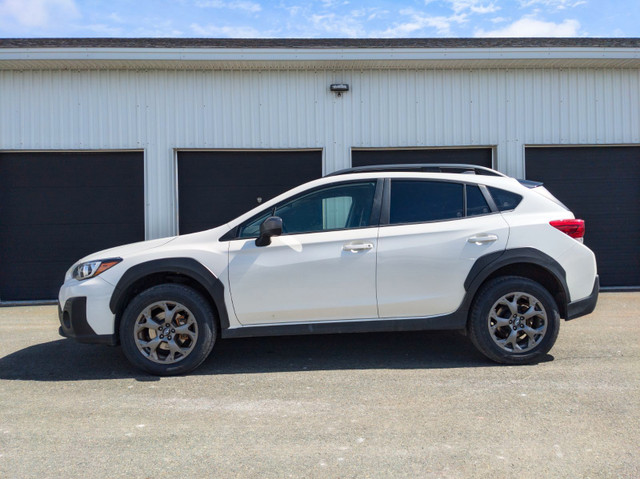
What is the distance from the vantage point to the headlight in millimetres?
5211

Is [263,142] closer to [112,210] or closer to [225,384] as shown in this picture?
[112,210]

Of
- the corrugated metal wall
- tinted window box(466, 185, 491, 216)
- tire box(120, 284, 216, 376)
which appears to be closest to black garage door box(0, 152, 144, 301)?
the corrugated metal wall

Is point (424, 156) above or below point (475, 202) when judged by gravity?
above

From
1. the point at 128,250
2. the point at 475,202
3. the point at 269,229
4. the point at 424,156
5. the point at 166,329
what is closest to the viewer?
the point at 269,229

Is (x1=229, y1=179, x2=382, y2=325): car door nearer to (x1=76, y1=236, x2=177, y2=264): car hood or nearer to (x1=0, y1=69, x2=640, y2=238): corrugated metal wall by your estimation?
(x1=76, y1=236, x2=177, y2=264): car hood

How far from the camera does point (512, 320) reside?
5.30m

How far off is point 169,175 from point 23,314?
116 inches

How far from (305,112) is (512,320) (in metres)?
5.56

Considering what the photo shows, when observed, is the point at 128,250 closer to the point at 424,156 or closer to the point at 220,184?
the point at 220,184

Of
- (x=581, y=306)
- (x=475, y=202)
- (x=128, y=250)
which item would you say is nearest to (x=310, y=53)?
(x=475, y=202)

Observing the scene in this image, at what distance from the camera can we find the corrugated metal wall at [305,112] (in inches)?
376

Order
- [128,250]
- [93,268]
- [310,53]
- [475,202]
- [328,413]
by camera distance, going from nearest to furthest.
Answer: [328,413]
[93,268]
[128,250]
[475,202]
[310,53]

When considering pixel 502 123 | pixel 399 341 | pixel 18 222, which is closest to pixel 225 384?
pixel 399 341

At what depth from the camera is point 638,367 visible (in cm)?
529
